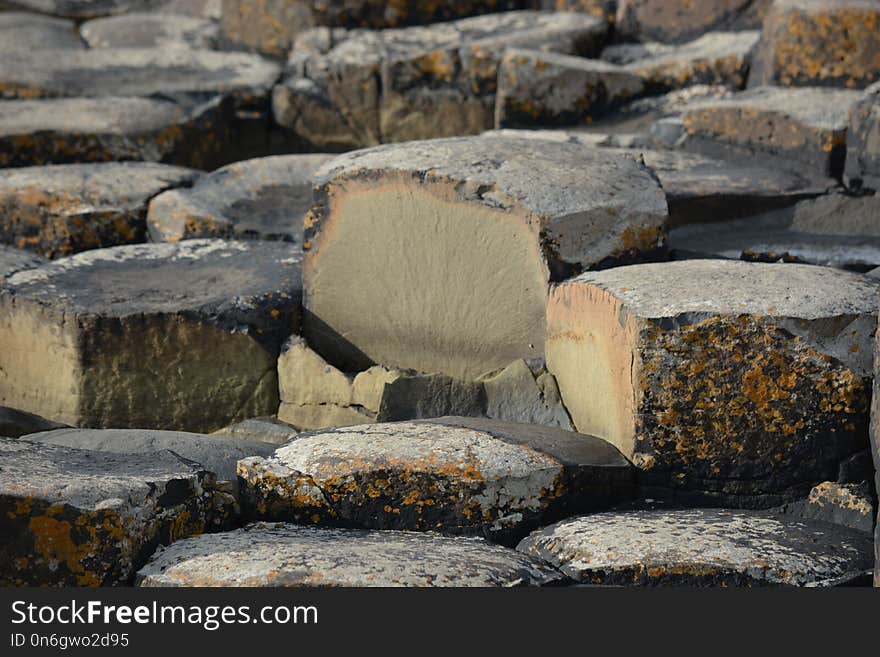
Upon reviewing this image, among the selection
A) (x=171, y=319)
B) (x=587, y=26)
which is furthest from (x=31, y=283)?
(x=587, y=26)

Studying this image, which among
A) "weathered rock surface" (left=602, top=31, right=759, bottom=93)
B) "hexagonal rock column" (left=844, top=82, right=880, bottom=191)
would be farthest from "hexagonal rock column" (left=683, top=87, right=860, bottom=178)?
"weathered rock surface" (left=602, top=31, right=759, bottom=93)

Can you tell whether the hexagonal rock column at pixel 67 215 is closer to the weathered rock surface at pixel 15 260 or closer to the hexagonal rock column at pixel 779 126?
the weathered rock surface at pixel 15 260

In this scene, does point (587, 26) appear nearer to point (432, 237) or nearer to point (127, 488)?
point (432, 237)

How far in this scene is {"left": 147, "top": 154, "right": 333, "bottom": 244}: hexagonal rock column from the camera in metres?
3.46

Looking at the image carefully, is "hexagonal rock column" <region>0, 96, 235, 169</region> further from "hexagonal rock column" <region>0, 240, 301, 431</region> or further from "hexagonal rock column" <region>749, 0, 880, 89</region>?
"hexagonal rock column" <region>749, 0, 880, 89</region>

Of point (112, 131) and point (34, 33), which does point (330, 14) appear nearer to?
point (112, 131)

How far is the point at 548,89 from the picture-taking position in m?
4.07

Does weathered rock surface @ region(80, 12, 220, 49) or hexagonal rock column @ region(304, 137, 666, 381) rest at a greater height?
weathered rock surface @ region(80, 12, 220, 49)

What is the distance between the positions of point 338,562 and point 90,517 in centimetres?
39

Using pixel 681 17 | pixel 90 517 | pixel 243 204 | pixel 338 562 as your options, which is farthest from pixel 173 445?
pixel 681 17

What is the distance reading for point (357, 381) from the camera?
9.33 feet

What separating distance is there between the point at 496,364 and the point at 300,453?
28.2 inches

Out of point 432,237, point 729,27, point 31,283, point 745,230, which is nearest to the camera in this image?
point 432,237

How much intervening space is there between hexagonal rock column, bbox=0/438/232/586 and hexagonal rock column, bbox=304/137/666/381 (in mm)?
856
